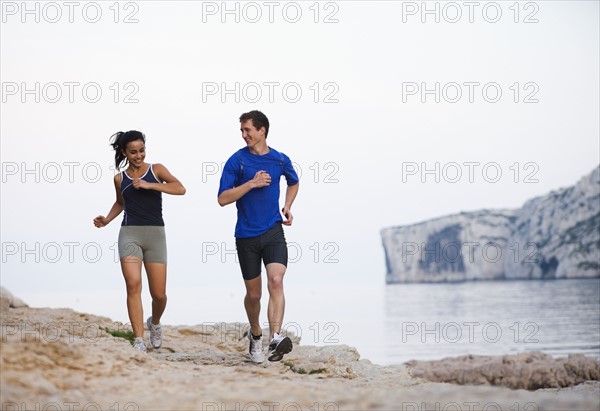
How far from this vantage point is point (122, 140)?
9055 millimetres

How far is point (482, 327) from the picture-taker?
7825 centimetres

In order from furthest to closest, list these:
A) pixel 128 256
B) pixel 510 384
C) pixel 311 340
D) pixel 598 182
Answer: pixel 598 182
pixel 510 384
pixel 311 340
pixel 128 256

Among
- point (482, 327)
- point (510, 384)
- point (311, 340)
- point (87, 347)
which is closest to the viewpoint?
point (87, 347)

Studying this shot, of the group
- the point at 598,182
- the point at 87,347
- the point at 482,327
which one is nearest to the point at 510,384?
the point at 87,347

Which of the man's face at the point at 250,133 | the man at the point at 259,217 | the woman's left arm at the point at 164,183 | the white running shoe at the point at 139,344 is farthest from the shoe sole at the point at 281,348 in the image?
the man's face at the point at 250,133

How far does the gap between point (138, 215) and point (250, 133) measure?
170 centimetres

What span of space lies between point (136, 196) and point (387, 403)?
4.92 m

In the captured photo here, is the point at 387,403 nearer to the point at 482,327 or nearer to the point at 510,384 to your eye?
the point at 510,384

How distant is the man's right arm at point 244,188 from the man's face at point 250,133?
37 cm

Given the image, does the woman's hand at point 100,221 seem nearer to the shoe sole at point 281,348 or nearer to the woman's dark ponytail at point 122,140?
the woman's dark ponytail at point 122,140

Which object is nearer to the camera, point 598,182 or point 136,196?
point 136,196

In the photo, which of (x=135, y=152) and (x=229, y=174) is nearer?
(x=229, y=174)

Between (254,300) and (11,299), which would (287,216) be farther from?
(11,299)

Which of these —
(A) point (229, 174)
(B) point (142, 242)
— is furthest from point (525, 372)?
(A) point (229, 174)
